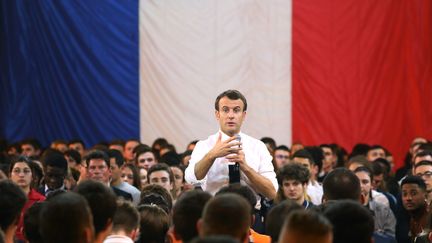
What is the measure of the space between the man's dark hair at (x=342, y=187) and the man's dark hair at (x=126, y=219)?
1.75 meters

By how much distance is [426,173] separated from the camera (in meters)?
11.1

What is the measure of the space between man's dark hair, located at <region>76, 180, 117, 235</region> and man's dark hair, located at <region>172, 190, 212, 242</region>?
1.16 feet

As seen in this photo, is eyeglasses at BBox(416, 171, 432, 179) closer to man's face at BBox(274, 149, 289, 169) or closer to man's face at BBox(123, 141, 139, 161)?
man's face at BBox(274, 149, 289, 169)

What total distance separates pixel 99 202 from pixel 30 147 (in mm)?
10888

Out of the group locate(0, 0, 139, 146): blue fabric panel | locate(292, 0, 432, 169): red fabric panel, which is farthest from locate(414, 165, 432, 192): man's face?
locate(0, 0, 139, 146): blue fabric panel

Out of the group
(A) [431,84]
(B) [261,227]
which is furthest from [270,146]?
(B) [261,227]

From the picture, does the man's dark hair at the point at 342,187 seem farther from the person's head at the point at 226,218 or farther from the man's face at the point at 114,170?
the man's face at the point at 114,170

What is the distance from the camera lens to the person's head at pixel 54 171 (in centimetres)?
1113

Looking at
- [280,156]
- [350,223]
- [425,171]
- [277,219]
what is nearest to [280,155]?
[280,156]

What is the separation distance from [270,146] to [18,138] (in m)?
5.22

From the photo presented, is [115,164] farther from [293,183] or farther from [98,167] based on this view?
[293,183]

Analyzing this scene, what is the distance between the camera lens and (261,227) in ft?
27.9

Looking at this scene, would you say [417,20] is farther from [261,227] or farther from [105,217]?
[105,217]

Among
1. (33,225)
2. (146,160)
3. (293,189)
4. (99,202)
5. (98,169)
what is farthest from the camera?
(146,160)
